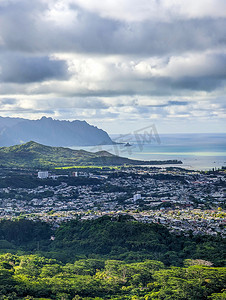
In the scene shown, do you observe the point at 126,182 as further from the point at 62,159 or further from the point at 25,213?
the point at 62,159

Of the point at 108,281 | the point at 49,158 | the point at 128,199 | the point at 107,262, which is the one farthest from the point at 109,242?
the point at 49,158

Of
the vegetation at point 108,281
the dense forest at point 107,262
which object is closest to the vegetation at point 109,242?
the dense forest at point 107,262

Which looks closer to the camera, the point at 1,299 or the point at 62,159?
the point at 1,299

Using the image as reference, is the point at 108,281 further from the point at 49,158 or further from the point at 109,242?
the point at 49,158

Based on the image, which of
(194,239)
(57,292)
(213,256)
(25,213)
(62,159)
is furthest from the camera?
(62,159)

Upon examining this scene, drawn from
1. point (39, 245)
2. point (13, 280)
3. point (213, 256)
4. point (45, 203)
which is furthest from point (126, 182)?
point (13, 280)

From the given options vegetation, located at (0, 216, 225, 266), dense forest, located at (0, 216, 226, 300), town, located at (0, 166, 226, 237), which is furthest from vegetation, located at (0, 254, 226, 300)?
town, located at (0, 166, 226, 237)

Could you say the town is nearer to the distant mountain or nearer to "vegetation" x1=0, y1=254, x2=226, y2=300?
"vegetation" x1=0, y1=254, x2=226, y2=300

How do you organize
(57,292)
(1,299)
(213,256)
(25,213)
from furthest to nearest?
(25,213) → (213,256) → (57,292) → (1,299)
